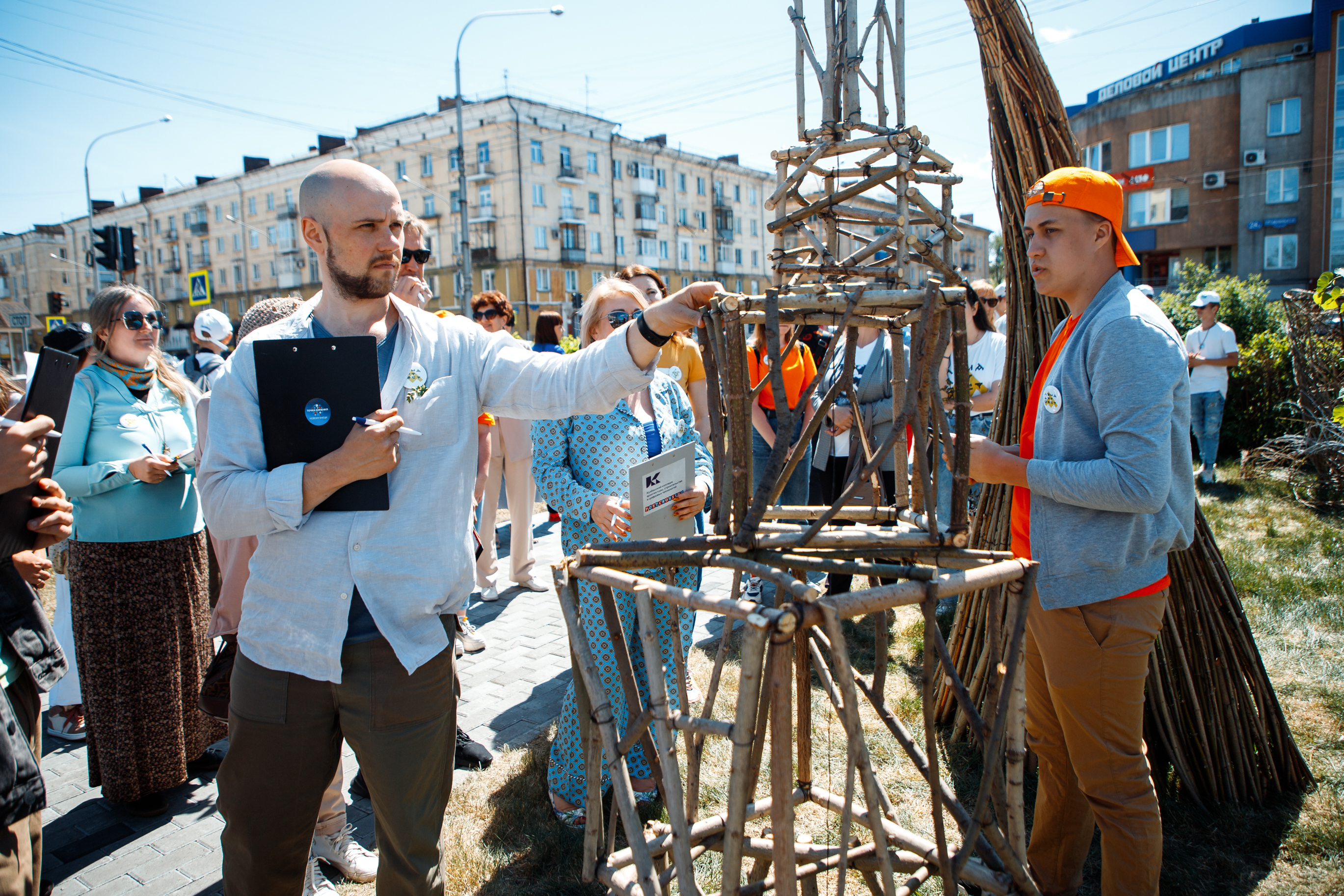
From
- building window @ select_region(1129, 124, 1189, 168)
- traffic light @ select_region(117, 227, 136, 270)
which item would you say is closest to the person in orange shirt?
traffic light @ select_region(117, 227, 136, 270)

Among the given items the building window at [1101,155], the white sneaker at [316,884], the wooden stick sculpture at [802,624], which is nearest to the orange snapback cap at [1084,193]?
the wooden stick sculpture at [802,624]

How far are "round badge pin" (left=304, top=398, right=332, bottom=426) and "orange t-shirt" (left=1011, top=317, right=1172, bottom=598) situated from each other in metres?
1.81

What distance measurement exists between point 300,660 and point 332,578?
209mm

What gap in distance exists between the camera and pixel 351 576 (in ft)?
6.00

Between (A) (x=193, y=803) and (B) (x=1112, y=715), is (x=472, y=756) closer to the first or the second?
(A) (x=193, y=803)

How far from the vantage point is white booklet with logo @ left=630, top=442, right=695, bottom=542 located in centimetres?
231

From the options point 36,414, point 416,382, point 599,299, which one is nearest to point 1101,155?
point 599,299

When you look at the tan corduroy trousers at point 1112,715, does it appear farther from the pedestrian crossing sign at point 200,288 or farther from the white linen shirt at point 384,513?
the pedestrian crossing sign at point 200,288

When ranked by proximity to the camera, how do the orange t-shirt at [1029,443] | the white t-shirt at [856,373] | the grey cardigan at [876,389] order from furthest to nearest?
the white t-shirt at [856,373], the grey cardigan at [876,389], the orange t-shirt at [1029,443]

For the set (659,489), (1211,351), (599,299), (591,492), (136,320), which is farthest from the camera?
(1211,351)

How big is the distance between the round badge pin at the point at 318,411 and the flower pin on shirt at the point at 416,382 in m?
0.19

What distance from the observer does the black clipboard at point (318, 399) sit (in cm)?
176

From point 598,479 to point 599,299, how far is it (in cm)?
72

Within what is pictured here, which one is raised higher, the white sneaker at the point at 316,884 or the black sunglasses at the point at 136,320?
the black sunglasses at the point at 136,320
